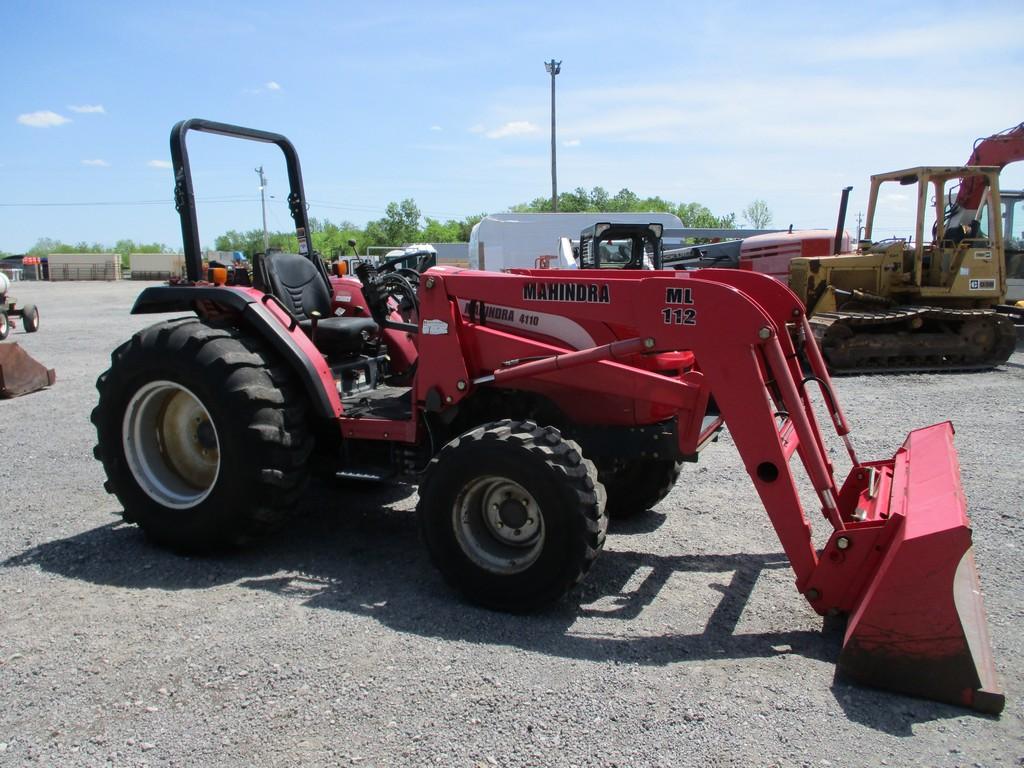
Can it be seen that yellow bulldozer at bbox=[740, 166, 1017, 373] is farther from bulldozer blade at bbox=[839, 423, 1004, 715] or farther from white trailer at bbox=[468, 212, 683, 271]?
white trailer at bbox=[468, 212, 683, 271]

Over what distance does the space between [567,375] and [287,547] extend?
80.8 inches

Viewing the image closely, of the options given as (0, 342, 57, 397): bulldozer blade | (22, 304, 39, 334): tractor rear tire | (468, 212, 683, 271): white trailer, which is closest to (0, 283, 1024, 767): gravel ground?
(0, 342, 57, 397): bulldozer blade

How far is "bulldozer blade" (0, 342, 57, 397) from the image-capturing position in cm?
980

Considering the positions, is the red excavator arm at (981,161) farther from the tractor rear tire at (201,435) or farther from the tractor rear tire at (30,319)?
the tractor rear tire at (30,319)

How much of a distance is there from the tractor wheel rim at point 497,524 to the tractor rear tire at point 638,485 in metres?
1.27

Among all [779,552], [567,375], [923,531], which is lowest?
[779,552]

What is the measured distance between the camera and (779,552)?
475cm

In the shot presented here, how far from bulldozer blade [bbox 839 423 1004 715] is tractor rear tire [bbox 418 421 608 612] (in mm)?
1167

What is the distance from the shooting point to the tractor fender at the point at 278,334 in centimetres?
455

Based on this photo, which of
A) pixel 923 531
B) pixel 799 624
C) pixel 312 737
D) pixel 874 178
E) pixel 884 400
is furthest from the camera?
pixel 874 178

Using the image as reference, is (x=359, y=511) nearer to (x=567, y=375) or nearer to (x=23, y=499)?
(x=567, y=375)

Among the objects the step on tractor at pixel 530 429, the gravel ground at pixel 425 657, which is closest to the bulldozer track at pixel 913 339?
the gravel ground at pixel 425 657

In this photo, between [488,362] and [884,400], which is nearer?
[488,362]

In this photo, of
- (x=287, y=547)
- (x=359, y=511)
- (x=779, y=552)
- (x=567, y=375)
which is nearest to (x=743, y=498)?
(x=779, y=552)
